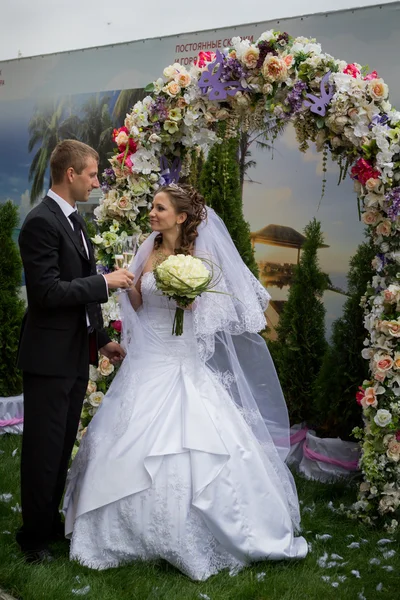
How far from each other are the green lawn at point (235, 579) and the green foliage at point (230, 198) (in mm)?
2819

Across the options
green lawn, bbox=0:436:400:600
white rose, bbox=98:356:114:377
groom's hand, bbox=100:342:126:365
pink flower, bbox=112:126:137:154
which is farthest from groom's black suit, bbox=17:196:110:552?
pink flower, bbox=112:126:137:154

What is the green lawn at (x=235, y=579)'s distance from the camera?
11.6 ft

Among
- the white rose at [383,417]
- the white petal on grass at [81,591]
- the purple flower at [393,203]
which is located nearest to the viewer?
the white petal on grass at [81,591]

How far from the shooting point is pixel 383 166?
4375 mm

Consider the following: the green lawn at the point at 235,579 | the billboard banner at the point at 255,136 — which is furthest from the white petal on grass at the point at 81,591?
the billboard banner at the point at 255,136

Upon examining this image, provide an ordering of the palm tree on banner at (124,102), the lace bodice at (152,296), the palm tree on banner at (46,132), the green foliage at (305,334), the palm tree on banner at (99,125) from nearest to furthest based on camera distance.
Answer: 1. the lace bodice at (152,296)
2. the green foliage at (305,334)
3. the palm tree on banner at (124,102)
4. the palm tree on banner at (99,125)
5. the palm tree on banner at (46,132)

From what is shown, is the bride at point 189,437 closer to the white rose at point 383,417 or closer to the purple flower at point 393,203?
the white rose at point 383,417

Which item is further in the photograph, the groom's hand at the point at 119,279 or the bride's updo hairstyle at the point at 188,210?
the bride's updo hairstyle at the point at 188,210

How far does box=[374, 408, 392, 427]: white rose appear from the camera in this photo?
448 cm

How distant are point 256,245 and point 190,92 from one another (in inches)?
97.6

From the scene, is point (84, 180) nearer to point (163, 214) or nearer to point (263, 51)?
point (163, 214)

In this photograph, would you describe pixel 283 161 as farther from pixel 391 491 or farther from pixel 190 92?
pixel 391 491

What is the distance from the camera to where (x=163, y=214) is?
4371 mm

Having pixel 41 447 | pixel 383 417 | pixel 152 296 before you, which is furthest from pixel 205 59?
pixel 41 447
